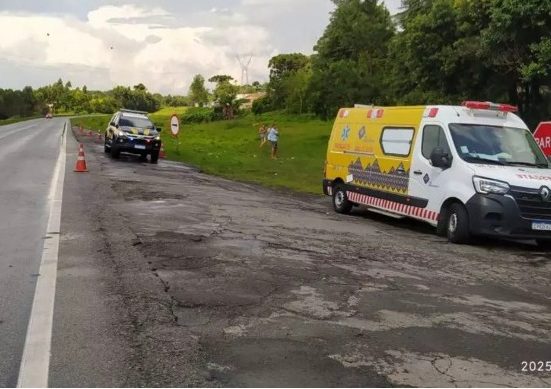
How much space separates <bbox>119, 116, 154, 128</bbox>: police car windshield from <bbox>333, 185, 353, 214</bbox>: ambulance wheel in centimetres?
1337

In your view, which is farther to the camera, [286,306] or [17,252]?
[17,252]

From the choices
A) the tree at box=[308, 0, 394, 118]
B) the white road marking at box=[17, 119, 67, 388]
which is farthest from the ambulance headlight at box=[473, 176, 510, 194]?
the tree at box=[308, 0, 394, 118]

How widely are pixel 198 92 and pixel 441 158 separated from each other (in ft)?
404

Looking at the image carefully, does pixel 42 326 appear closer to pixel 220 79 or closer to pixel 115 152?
pixel 115 152

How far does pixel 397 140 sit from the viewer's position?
11727mm

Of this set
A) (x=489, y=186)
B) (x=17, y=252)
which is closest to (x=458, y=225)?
(x=489, y=186)

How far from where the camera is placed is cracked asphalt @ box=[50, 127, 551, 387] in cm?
405

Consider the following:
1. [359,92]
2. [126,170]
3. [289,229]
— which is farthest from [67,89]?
[289,229]

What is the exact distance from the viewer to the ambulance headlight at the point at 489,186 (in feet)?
30.6

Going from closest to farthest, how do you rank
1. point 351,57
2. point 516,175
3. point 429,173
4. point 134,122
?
point 516,175
point 429,173
point 134,122
point 351,57

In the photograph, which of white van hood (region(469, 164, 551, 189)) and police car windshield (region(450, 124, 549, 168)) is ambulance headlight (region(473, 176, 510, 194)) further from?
police car windshield (region(450, 124, 549, 168))

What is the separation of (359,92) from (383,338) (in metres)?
38.8

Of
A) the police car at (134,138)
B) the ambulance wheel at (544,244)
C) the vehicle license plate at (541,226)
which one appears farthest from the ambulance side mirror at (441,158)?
the police car at (134,138)

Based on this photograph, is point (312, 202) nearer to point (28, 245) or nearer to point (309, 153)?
point (28, 245)
